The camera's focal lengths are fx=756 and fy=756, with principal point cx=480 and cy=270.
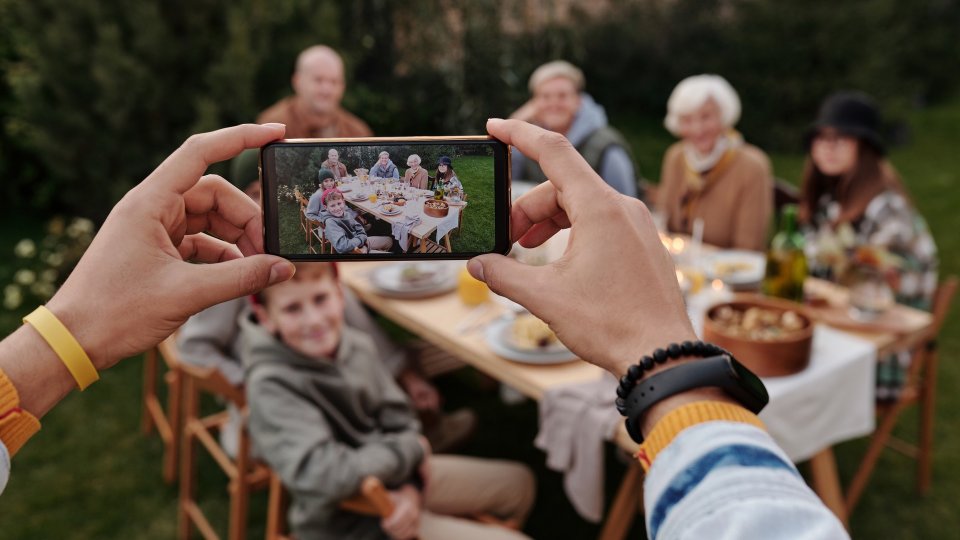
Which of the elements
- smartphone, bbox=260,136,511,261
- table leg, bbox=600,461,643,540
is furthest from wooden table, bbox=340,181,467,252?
table leg, bbox=600,461,643,540

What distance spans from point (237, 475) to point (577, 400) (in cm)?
128

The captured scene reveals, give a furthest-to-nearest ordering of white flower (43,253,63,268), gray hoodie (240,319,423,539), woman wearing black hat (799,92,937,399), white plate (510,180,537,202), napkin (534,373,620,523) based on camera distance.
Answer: white flower (43,253,63,268)
white plate (510,180,537,202)
woman wearing black hat (799,92,937,399)
napkin (534,373,620,523)
gray hoodie (240,319,423,539)

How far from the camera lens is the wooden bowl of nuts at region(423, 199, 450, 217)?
3.72 feet

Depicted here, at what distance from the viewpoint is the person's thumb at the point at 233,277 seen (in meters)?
1.01

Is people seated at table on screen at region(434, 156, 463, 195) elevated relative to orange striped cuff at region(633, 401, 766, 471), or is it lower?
elevated

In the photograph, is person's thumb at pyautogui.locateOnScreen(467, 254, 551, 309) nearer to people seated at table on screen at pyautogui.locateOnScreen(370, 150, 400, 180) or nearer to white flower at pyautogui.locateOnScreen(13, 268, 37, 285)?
people seated at table on screen at pyautogui.locateOnScreen(370, 150, 400, 180)

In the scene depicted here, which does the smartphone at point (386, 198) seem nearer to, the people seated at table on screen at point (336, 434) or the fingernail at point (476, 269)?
the fingernail at point (476, 269)

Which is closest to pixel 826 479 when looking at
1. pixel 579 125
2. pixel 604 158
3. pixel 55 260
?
pixel 604 158

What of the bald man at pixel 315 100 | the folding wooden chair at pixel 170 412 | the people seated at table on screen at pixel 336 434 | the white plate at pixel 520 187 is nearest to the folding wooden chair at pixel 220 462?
the folding wooden chair at pixel 170 412

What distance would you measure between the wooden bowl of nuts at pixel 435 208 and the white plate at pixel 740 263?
2278 mm

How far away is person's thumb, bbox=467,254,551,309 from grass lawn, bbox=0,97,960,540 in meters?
2.42

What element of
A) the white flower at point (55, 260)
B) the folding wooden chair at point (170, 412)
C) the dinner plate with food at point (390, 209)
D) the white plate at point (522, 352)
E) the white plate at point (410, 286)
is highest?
the dinner plate with food at point (390, 209)

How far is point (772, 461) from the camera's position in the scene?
75 centimetres

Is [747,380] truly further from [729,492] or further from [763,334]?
[763,334]
